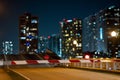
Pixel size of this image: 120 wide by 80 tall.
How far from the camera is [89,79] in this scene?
20.5 m

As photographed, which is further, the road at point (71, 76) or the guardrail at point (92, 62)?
the guardrail at point (92, 62)

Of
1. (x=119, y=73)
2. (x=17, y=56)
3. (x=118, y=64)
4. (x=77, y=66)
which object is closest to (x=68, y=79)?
(x=119, y=73)

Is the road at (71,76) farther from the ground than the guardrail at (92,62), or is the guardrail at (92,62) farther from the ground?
the guardrail at (92,62)

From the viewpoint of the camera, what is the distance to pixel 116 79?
67.3ft

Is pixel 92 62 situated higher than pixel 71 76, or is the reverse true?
pixel 92 62

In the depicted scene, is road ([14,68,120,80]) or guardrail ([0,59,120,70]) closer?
road ([14,68,120,80])

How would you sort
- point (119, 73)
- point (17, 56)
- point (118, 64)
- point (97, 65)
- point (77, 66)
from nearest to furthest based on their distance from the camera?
point (119, 73) < point (118, 64) < point (97, 65) < point (77, 66) < point (17, 56)

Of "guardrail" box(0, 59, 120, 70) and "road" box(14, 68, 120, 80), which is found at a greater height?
"guardrail" box(0, 59, 120, 70)

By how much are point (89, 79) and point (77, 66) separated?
60.3 feet

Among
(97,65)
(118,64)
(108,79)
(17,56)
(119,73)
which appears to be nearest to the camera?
(108,79)

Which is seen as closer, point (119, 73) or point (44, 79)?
point (44, 79)

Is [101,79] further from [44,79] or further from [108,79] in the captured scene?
[44,79]

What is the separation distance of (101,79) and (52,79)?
2.95 metres

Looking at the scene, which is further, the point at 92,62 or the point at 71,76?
the point at 92,62
